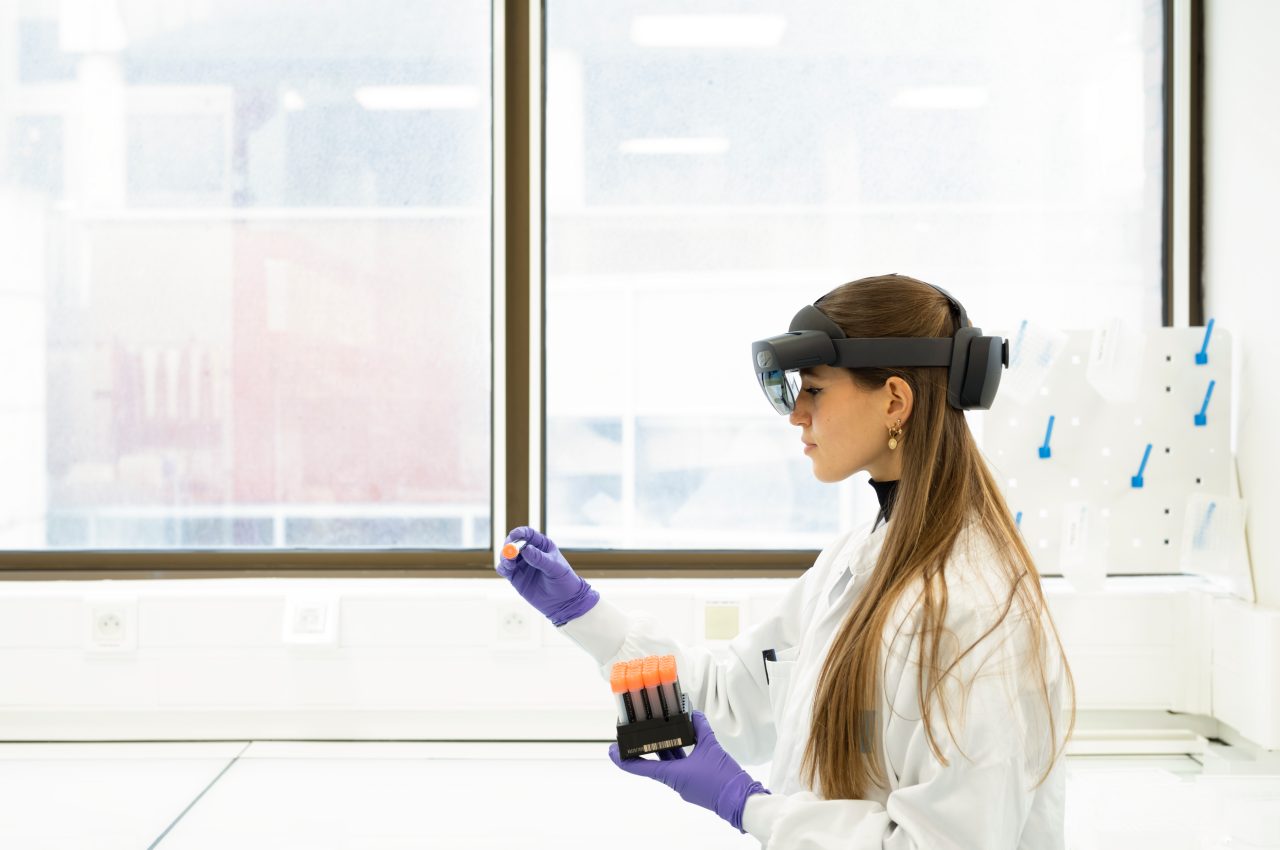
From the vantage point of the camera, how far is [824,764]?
0.90 metres

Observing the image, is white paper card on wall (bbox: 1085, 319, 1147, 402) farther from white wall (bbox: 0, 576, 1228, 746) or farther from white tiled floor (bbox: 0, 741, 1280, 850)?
white tiled floor (bbox: 0, 741, 1280, 850)

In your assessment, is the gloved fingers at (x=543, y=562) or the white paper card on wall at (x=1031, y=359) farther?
the white paper card on wall at (x=1031, y=359)

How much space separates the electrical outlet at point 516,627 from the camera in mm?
1711

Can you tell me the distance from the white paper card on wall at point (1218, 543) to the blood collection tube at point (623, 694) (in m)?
1.36

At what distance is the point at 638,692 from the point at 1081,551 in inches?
46.3

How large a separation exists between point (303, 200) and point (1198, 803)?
204 cm

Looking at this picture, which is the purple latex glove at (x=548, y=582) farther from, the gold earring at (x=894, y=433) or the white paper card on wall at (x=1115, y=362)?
the white paper card on wall at (x=1115, y=362)

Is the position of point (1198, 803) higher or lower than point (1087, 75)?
lower

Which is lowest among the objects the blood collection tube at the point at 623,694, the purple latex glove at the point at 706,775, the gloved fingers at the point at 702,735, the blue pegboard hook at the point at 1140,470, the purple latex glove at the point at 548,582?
the purple latex glove at the point at 706,775

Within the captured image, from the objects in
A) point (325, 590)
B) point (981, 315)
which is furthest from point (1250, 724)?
point (325, 590)

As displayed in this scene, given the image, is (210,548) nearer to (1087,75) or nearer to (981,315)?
(981,315)

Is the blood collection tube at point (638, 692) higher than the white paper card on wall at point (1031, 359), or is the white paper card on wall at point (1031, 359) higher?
the white paper card on wall at point (1031, 359)

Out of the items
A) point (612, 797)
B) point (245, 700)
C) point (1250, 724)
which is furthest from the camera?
point (245, 700)

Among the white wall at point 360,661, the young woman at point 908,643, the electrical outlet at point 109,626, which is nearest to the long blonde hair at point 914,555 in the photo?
the young woman at point 908,643
